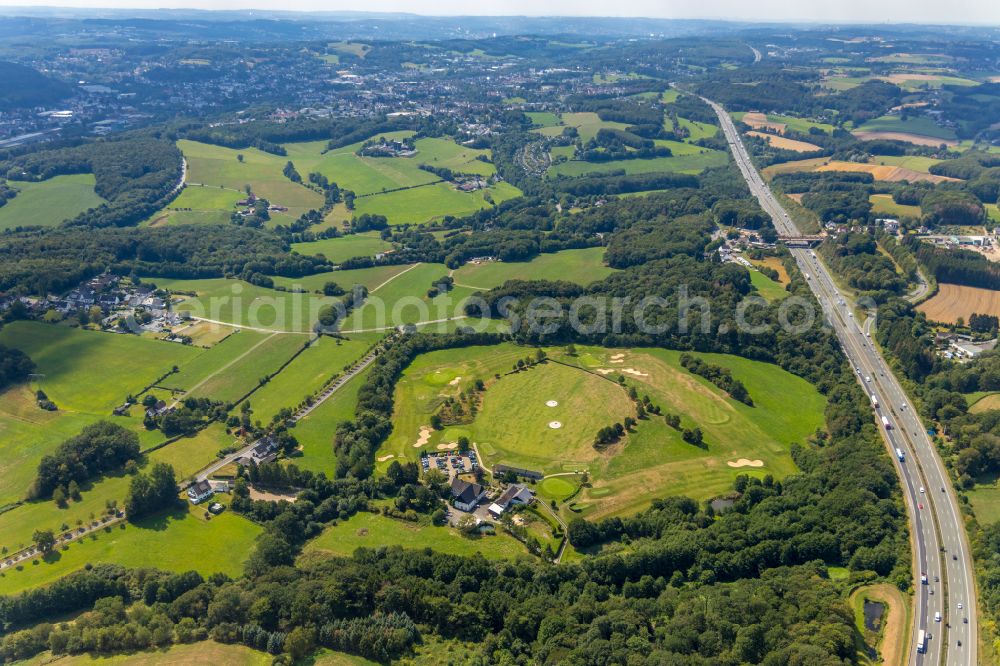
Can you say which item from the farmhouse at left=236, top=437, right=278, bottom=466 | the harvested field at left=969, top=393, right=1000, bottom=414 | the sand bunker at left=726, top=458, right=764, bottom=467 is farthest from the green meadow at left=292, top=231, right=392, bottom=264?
the harvested field at left=969, top=393, right=1000, bottom=414

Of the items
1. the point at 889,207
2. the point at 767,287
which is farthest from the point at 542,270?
the point at 889,207

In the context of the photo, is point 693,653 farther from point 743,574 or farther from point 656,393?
point 656,393

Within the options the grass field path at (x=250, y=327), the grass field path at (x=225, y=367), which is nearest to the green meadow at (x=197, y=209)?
the grass field path at (x=250, y=327)

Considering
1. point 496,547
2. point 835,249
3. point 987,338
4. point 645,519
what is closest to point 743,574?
point 645,519

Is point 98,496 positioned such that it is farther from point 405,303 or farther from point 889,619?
point 889,619

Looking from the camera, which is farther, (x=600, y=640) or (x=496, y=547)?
(x=496, y=547)

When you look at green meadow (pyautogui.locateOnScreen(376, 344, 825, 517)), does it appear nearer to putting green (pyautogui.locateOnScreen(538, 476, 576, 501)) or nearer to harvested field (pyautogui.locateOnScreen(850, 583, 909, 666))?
putting green (pyautogui.locateOnScreen(538, 476, 576, 501))
